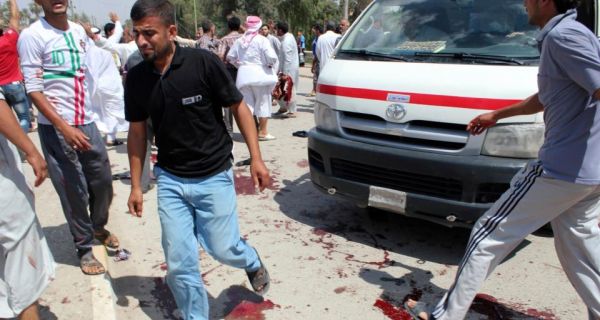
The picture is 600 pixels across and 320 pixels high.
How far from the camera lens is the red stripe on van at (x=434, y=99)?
3254mm

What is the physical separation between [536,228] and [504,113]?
71 cm

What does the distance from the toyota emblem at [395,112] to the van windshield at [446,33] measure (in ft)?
1.63

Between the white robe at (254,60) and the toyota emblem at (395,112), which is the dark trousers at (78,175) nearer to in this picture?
the toyota emblem at (395,112)

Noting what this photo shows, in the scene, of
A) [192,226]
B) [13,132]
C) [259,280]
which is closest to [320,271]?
[259,280]

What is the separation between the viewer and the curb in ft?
9.59

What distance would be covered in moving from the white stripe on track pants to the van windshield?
130cm

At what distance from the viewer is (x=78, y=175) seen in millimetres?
3391

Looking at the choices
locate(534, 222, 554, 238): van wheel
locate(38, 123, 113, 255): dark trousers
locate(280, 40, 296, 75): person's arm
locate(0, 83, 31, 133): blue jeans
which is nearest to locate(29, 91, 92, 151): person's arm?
locate(38, 123, 113, 255): dark trousers

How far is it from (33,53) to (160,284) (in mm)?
1756

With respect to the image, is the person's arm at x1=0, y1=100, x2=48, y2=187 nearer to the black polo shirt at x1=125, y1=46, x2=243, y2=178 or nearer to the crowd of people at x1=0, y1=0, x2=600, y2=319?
the crowd of people at x1=0, y1=0, x2=600, y2=319

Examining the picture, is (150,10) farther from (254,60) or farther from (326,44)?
(326,44)

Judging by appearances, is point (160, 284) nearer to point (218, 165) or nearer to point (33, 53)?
point (218, 165)

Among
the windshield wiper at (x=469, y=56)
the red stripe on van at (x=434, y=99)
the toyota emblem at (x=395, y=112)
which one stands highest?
the windshield wiper at (x=469, y=56)

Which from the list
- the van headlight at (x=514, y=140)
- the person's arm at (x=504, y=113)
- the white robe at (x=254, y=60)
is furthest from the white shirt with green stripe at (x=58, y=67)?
the white robe at (x=254, y=60)
